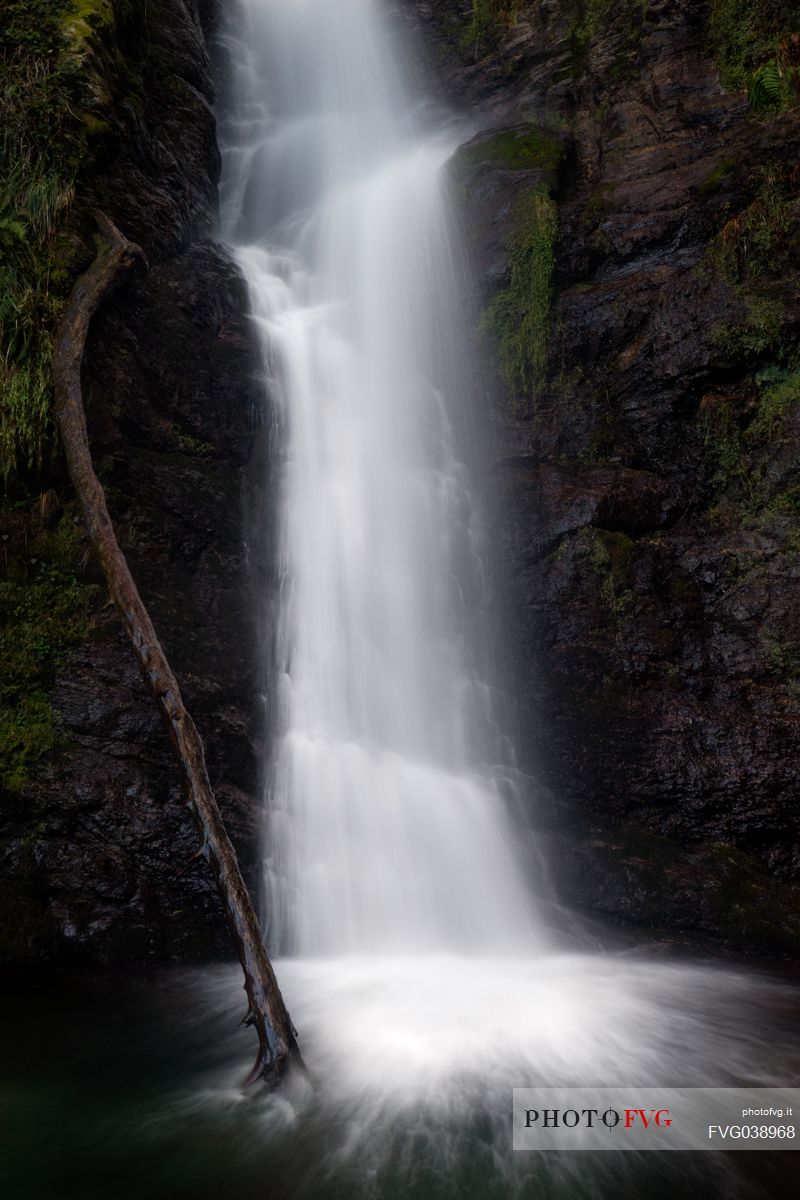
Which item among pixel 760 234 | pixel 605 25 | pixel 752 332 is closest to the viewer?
pixel 752 332

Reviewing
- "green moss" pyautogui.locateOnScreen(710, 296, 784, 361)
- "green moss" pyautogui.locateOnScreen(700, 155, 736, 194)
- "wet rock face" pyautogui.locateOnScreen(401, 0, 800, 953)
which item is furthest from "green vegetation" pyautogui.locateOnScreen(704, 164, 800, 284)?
"green moss" pyautogui.locateOnScreen(710, 296, 784, 361)

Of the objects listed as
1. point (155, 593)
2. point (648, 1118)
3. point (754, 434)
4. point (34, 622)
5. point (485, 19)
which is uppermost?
point (485, 19)

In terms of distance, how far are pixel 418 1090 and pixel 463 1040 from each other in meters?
0.58

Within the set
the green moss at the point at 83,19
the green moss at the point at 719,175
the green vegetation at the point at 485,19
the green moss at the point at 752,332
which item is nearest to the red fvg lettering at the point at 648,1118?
Result: the green moss at the point at 752,332

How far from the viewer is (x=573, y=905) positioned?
620 centimetres

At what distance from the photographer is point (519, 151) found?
10.1 meters

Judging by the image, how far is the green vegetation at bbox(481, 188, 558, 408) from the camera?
862 centimetres

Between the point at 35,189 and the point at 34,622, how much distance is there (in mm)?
4383

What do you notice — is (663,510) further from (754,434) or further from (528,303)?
(528,303)

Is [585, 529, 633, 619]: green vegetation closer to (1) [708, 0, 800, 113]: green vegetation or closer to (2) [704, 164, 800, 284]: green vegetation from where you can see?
(2) [704, 164, 800, 284]: green vegetation

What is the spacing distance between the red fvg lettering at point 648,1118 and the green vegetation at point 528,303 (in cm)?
748

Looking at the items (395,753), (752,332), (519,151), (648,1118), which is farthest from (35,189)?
(648,1118)

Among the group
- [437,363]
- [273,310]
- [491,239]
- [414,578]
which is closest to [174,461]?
[414,578]

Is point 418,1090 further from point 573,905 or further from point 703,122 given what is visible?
point 703,122
